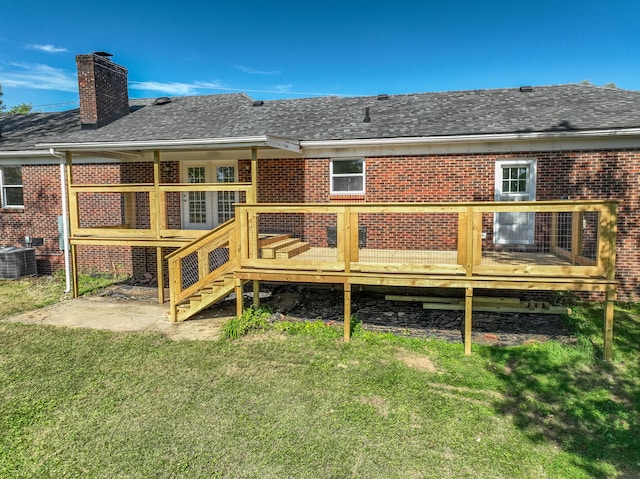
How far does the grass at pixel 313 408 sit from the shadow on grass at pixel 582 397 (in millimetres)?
19

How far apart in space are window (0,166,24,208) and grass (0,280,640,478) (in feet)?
23.1

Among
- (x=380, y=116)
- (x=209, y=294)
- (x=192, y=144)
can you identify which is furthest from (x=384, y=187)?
(x=209, y=294)

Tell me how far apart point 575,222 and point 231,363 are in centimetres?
599

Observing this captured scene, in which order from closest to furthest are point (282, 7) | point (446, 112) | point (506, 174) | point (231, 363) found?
1. point (231, 363)
2. point (506, 174)
3. point (446, 112)
4. point (282, 7)

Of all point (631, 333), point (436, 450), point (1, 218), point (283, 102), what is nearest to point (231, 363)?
point (436, 450)

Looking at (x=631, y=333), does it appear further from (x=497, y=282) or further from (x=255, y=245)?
(x=255, y=245)

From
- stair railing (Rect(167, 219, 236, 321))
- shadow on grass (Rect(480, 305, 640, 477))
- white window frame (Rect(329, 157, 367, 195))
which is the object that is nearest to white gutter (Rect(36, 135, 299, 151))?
white window frame (Rect(329, 157, 367, 195))

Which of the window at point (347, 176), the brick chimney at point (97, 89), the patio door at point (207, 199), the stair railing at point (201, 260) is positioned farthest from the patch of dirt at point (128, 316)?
the brick chimney at point (97, 89)

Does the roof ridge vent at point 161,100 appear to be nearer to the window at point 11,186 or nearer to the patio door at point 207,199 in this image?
the patio door at point 207,199

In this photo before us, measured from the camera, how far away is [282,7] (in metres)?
19.0

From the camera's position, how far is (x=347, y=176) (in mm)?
9891

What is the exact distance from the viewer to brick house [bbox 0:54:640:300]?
8562mm

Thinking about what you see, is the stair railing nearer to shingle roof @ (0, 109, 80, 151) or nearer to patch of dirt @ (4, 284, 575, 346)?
patch of dirt @ (4, 284, 575, 346)

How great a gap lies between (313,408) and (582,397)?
3.23 meters
